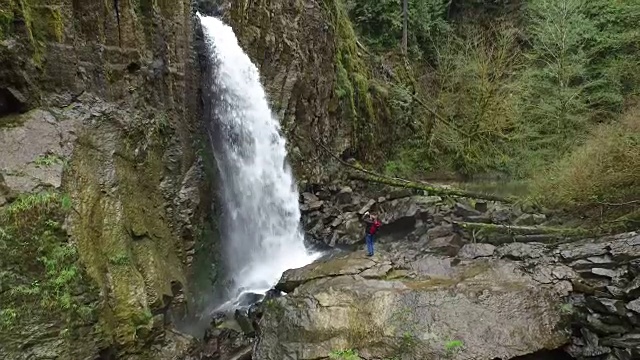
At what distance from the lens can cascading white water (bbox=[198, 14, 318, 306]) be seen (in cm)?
1206

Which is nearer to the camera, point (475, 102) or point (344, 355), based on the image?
point (344, 355)

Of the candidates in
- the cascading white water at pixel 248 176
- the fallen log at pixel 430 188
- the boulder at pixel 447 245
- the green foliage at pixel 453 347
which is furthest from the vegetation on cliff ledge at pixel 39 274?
the fallen log at pixel 430 188

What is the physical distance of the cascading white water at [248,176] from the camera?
1206cm

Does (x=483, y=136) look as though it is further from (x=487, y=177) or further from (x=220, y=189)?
(x=220, y=189)

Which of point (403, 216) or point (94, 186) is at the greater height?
point (94, 186)

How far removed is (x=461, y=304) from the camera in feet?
25.4

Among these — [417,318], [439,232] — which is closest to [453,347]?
[417,318]

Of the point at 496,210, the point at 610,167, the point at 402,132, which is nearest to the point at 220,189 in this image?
the point at 496,210

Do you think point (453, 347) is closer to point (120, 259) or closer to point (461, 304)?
point (461, 304)

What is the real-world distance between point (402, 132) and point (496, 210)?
32.8ft

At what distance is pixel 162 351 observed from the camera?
696 centimetres

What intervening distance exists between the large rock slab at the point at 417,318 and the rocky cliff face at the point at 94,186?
2.06 metres

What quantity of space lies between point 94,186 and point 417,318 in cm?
589

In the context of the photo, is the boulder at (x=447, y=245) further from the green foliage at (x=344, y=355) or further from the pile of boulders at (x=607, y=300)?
the green foliage at (x=344, y=355)
